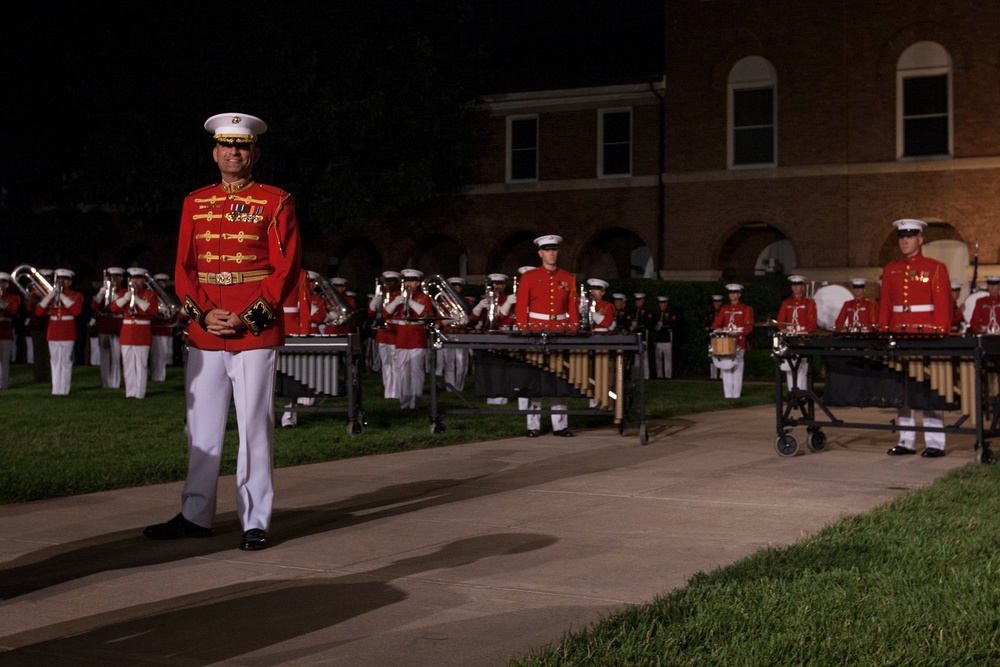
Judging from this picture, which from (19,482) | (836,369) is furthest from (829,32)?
(19,482)

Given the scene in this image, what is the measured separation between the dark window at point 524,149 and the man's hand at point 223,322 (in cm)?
3069

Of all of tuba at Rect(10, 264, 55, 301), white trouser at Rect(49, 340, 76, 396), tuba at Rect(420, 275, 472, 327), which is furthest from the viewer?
tuba at Rect(10, 264, 55, 301)

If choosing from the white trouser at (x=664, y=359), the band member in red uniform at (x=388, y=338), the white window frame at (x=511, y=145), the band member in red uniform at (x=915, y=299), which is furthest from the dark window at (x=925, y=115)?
the band member in red uniform at (x=915, y=299)

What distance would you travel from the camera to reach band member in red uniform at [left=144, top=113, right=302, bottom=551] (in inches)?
295

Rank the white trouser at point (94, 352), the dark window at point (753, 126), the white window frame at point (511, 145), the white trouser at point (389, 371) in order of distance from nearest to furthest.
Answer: the white trouser at point (389, 371) < the white trouser at point (94, 352) < the dark window at point (753, 126) < the white window frame at point (511, 145)

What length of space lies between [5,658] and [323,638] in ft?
3.94

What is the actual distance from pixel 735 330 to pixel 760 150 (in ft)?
39.7

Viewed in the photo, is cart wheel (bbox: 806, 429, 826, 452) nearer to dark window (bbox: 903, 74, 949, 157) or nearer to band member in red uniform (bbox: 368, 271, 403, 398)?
band member in red uniform (bbox: 368, 271, 403, 398)

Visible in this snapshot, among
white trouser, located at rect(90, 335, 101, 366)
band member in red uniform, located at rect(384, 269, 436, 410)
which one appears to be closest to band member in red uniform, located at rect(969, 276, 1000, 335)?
band member in red uniform, located at rect(384, 269, 436, 410)

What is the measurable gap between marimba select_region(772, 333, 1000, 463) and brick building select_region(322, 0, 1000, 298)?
20320 mm

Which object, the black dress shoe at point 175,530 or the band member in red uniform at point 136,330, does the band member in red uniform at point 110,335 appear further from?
the black dress shoe at point 175,530

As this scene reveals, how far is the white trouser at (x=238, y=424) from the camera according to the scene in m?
7.52

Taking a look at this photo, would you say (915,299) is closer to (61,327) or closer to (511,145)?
(61,327)

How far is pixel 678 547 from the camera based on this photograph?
7.65m
